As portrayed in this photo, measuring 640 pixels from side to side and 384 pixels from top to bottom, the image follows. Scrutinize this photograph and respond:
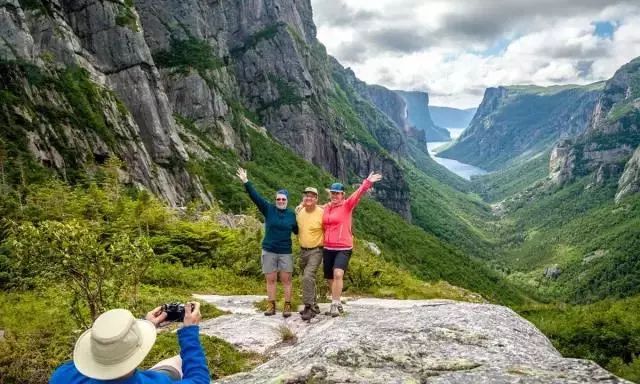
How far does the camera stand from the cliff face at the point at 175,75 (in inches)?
2029

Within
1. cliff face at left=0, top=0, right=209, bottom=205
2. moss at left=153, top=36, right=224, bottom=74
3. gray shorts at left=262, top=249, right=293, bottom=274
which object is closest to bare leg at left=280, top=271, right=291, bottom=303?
gray shorts at left=262, top=249, right=293, bottom=274

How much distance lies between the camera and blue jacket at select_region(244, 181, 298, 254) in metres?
13.2

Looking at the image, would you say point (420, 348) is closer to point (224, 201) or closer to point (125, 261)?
point (125, 261)

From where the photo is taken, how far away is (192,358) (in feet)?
18.8

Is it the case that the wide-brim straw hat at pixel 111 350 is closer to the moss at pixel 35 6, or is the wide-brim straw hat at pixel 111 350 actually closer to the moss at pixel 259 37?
the moss at pixel 35 6

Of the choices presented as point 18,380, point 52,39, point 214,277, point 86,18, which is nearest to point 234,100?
point 86,18

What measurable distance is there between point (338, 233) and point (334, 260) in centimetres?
70

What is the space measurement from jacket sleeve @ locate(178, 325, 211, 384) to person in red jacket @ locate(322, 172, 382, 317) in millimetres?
7103

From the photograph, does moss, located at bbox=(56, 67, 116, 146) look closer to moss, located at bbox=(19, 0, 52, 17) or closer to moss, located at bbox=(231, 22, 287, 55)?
moss, located at bbox=(19, 0, 52, 17)

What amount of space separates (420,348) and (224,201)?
259 ft

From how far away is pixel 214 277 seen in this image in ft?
67.6

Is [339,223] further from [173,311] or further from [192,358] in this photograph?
[192,358]

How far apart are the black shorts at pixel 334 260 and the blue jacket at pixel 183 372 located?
7.17 m

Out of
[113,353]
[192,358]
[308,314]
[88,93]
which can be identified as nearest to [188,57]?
[88,93]
